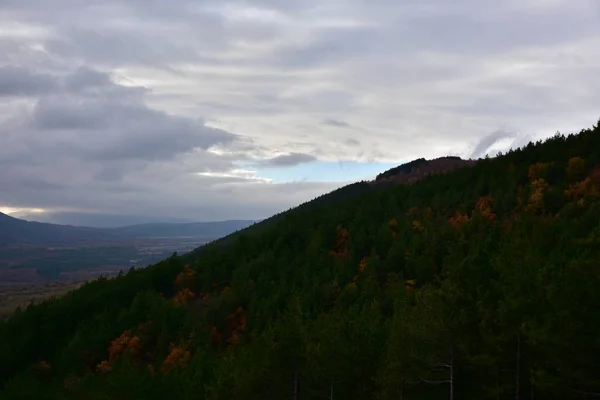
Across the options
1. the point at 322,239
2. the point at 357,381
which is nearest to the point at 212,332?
the point at 322,239

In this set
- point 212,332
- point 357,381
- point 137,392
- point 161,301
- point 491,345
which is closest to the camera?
point 491,345

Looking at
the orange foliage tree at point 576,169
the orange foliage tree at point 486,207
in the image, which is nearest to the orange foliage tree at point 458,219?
the orange foliage tree at point 486,207

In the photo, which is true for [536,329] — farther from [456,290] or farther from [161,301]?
[161,301]

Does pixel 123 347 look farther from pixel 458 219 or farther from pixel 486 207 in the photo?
pixel 486 207

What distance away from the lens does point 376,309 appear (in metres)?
61.6

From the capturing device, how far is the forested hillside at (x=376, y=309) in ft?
85.4

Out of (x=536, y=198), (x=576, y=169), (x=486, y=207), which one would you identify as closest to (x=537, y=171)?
(x=576, y=169)

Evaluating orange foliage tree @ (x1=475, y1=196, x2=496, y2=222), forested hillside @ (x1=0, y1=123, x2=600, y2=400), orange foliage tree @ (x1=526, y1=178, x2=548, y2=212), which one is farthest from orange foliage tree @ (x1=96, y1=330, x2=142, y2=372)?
orange foliage tree @ (x1=526, y1=178, x2=548, y2=212)

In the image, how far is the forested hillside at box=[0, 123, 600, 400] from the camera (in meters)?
26.0

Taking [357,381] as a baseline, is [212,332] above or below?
below

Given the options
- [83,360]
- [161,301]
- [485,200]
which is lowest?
[83,360]

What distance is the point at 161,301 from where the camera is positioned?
110 metres

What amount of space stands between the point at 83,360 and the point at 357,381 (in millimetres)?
82432

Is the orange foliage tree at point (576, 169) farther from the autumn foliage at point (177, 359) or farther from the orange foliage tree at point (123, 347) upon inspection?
the orange foliage tree at point (123, 347)
